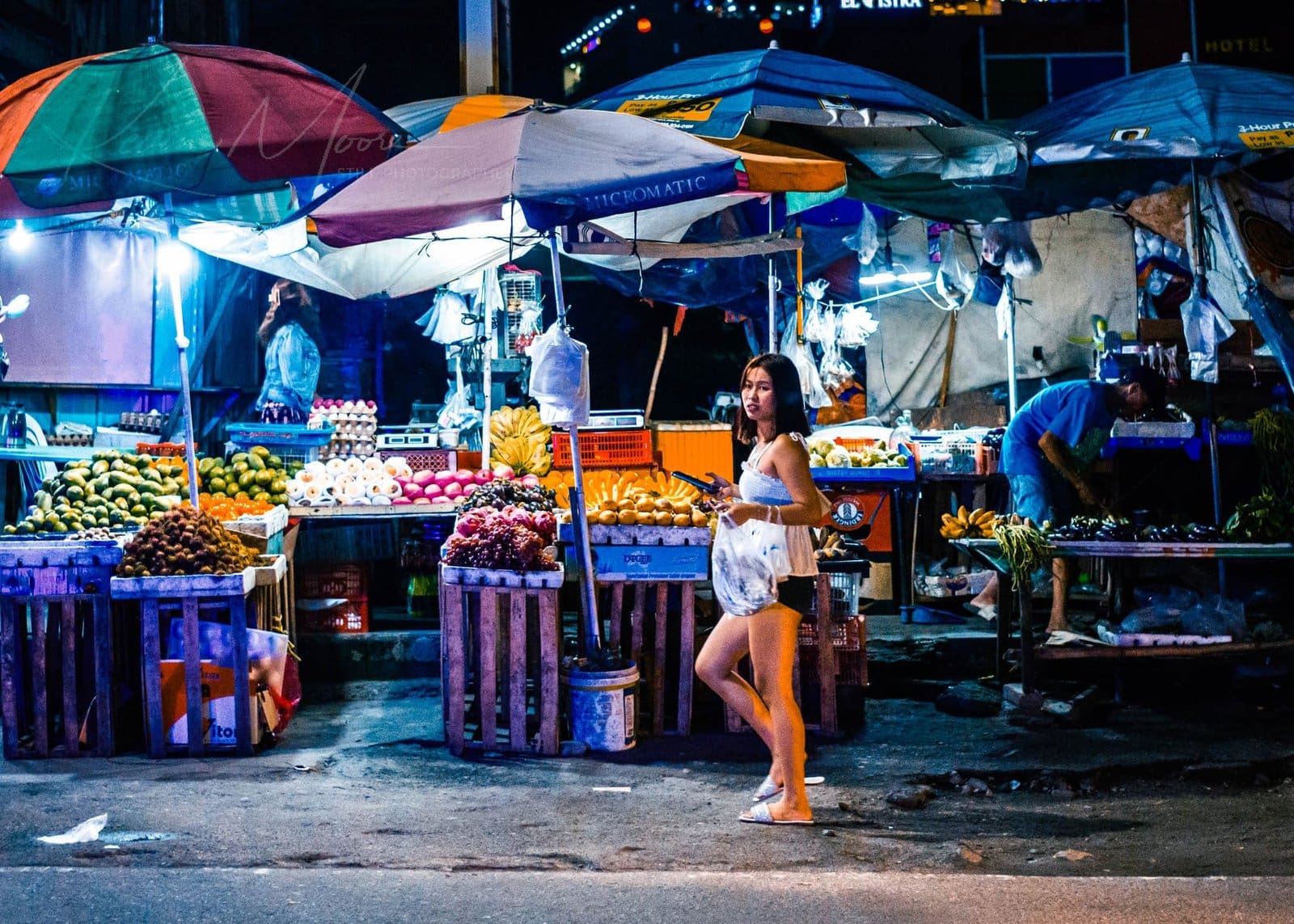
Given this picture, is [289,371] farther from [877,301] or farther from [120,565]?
[877,301]

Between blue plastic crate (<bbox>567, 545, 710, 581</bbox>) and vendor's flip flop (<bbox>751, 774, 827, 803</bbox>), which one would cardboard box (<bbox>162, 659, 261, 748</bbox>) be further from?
vendor's flip flop (<bbox>751, 774, 827, 803</bbox>)

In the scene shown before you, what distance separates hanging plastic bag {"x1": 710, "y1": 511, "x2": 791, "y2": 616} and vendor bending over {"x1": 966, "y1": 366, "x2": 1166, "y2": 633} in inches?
142

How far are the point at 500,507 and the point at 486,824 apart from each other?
263 cm

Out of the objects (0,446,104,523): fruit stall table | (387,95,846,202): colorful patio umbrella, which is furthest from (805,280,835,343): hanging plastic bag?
(0,446,104,523): fruit stall table

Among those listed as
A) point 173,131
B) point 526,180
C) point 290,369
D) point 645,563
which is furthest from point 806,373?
point 290,369

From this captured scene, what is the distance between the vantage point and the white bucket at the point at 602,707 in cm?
655

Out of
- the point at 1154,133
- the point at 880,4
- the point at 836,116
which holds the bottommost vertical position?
the point at 1154,133

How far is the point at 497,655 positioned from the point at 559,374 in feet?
5.57

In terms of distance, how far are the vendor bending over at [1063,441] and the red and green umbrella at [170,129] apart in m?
5.09

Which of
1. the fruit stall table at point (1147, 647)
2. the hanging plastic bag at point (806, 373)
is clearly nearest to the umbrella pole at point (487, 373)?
the hanging plastic bag at point (806, 373)

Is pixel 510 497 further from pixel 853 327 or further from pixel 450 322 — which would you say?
pixel 853 327

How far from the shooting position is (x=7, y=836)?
5082 millimetres

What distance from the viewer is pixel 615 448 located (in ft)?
31.4

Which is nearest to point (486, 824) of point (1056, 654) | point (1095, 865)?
point (1095, 865)
